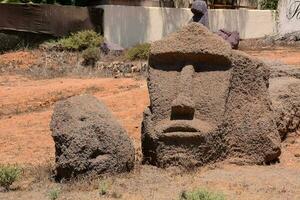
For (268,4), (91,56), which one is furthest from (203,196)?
(268,4)

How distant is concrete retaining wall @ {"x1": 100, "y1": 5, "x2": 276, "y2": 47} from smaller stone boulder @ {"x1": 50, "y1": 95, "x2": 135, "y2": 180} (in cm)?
1436

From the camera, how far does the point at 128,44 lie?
22.2 metres

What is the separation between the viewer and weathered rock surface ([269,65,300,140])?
8959 mm

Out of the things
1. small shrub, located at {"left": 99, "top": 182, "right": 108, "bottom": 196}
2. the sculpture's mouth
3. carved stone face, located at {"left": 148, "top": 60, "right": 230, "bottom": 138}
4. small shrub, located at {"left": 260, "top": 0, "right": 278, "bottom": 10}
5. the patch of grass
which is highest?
carved stone face, located at {"left": 148, "top": 60, "right": 230, "bottom": 138}

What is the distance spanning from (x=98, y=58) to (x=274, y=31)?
950 centimetres

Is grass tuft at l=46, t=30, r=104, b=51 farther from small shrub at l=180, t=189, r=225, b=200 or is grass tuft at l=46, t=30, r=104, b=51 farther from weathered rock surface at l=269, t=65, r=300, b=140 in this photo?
small shrub at l=180, t=189, r=225, b=200

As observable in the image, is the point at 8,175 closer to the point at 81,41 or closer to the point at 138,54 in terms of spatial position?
the point at 138,54

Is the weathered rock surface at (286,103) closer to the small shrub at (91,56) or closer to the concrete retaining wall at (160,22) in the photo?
the small shrub at (91,56)

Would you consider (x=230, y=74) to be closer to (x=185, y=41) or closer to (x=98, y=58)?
(x=185, y=41)

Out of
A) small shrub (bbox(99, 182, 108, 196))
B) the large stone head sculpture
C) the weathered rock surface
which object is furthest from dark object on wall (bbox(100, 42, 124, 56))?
small shrub (bbox(99, 182, 108, 196))

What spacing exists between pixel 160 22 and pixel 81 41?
3.79 meters

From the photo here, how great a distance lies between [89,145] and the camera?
7.21 meters

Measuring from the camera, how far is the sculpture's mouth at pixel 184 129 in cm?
761

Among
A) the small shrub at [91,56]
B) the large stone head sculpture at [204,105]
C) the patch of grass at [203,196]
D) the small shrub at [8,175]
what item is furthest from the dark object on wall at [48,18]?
the patch of grass at [203,196]
